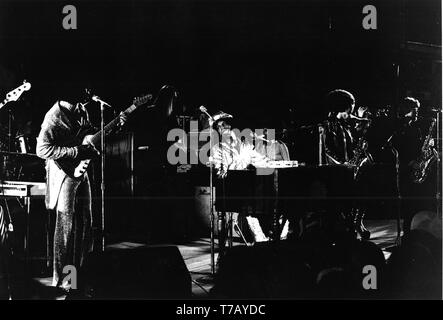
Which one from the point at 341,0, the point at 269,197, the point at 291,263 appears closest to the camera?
the point at 291,263

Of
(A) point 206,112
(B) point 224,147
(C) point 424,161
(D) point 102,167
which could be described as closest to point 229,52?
(A) point 206,112

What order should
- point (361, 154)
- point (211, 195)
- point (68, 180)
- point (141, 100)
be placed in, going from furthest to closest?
point (361, 154), point (141, 100), point (68, 180), point (211, 195)

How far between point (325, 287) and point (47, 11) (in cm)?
353

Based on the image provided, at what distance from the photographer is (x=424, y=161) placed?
183 inches

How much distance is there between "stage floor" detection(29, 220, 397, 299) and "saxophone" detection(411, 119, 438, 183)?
53 centimetres

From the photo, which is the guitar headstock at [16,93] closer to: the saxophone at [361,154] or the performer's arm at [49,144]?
the performer's arm at [49,144]

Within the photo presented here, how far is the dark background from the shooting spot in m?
4.20

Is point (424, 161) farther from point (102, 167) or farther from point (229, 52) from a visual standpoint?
point (102, 167)

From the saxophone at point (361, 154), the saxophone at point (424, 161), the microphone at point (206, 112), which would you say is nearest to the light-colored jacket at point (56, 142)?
the microphone at point (206, 112)

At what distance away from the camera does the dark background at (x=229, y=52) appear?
13.8 ft

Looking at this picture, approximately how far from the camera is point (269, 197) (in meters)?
3.84

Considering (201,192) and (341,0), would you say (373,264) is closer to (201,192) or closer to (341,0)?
(201,192)

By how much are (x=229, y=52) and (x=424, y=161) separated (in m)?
2.32
